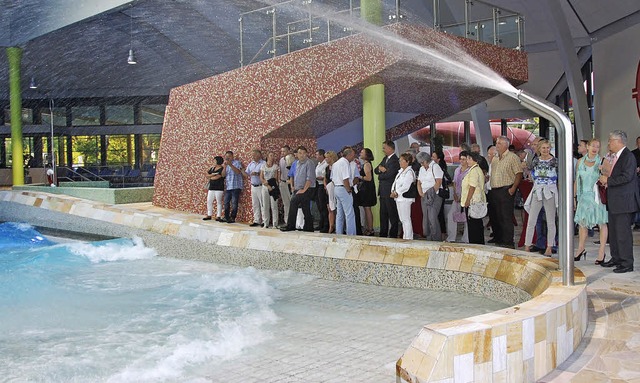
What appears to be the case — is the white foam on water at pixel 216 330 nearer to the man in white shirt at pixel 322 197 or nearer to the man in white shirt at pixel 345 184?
the man in white shirt at pixel 345 184

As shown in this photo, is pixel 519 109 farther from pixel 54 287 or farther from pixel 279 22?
pixel 54 287

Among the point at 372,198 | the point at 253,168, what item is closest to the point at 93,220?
the point at 253,168

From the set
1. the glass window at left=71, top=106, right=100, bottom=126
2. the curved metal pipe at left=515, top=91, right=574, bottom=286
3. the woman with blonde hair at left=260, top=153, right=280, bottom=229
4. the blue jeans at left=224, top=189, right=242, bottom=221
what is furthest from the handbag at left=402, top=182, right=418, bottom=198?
the glass window at left=71, top=106, right=100, bottom=126

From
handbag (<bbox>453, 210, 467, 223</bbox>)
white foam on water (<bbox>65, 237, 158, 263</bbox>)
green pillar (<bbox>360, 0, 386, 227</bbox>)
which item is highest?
green pillar (<bbox>360, 0, 386, 227</bbox>)

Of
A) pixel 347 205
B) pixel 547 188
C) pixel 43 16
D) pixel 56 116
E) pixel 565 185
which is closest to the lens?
pixel 565 185

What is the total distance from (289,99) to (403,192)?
365cm

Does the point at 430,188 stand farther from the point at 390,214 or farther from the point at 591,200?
the point at 591,200

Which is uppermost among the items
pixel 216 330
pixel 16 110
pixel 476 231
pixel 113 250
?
pixel 16 110

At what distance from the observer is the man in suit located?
6.83 meters

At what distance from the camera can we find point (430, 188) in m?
9.30

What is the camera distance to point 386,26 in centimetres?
1079

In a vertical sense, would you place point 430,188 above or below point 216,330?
above

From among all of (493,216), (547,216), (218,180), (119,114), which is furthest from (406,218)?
(119,114)

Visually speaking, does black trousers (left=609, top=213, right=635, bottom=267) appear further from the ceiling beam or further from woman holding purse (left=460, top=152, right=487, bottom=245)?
the ceiling beam
